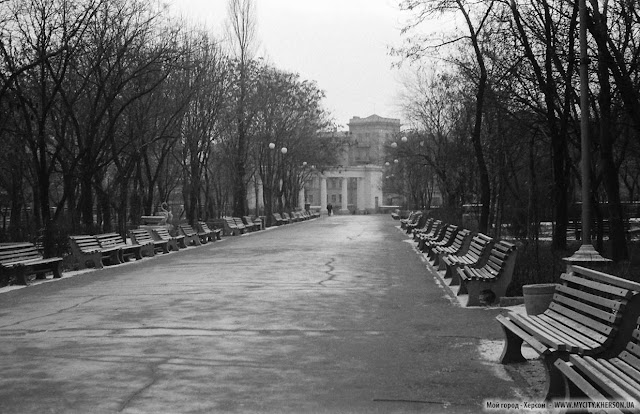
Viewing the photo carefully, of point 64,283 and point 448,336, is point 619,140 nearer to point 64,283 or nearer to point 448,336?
point 64,283

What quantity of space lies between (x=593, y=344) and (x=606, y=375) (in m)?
0.92

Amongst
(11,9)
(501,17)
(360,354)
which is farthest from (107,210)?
(360,354)

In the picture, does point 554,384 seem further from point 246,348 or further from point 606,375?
point 246,348

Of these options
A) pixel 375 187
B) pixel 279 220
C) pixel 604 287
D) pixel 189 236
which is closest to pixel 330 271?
pixel 604 287

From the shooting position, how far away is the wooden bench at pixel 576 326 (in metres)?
5.86

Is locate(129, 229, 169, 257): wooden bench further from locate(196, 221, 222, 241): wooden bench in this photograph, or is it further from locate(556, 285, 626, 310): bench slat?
locate(556, 285, 626, 310): bench slat

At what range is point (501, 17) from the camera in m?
20.8

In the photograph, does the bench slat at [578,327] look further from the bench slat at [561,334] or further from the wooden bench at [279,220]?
the wooden bench at [279,220]

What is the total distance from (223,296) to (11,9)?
1443 centimetres

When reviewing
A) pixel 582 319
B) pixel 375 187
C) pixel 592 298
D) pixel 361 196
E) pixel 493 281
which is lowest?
pixel 493 281

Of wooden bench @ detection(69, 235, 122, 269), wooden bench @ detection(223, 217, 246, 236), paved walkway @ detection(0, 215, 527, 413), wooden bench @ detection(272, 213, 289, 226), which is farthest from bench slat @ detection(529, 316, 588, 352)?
wooden bench @ detection(272, 213, 289, 226)

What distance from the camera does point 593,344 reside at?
605 centimetres

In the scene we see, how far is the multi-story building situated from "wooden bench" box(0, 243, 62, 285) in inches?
2303

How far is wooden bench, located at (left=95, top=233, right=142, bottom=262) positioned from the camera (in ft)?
70.8
